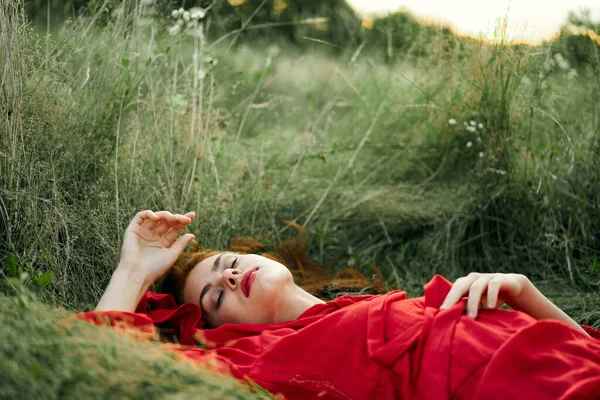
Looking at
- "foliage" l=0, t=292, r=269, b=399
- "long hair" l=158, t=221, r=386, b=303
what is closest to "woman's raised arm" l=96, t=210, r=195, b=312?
"long hair" l=158, t=221, r=386, b=303

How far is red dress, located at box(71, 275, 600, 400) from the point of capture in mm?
1725

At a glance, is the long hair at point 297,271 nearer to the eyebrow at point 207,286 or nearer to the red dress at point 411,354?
the eyebrow at point 207,286

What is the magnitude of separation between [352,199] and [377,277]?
62cm

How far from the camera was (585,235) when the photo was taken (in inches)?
119

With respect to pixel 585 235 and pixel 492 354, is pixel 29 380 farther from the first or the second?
pixel 585 235

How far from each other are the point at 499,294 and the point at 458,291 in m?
0.20

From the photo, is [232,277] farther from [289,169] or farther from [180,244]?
[289,169]

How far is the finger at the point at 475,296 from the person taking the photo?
1897 mm

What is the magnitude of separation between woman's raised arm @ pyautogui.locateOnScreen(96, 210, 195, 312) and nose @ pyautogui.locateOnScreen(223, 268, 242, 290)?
250 millimetres

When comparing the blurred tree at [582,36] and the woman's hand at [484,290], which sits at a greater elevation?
the blurred tree at [582,36]

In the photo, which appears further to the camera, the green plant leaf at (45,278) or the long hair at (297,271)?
the long hair at (297,271)

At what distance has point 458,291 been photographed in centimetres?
194

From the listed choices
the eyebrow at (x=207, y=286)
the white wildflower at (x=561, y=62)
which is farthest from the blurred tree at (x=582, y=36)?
the eyebrow at (x=207, y=286)

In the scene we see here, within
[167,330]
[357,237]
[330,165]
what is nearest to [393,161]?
[330,165]
